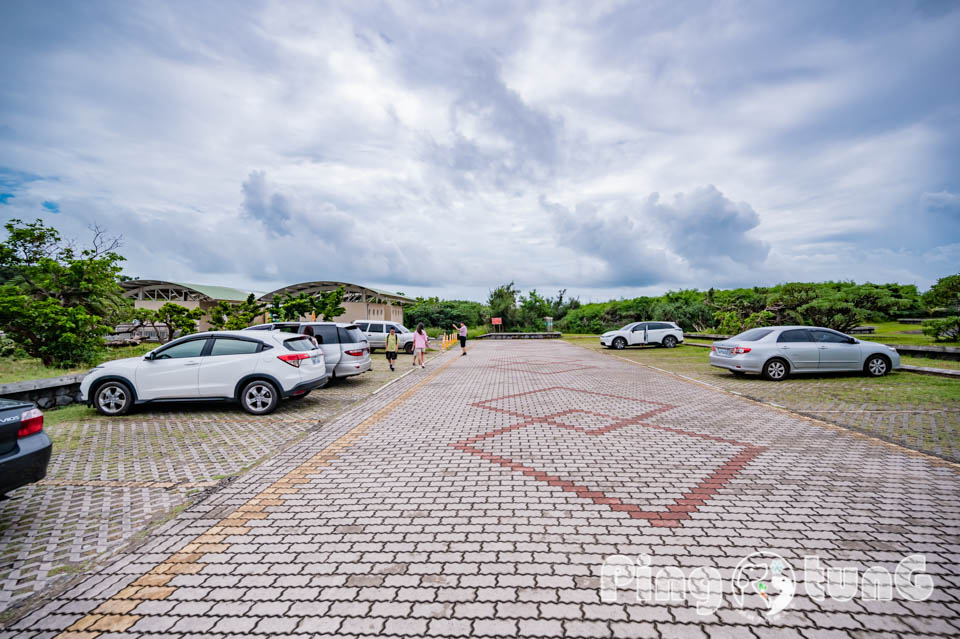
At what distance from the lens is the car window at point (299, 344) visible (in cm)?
837

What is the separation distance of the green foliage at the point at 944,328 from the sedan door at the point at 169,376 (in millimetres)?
20850

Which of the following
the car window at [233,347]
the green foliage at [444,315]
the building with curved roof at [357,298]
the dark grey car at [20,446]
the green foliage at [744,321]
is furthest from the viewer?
the green foliage at [444,315]


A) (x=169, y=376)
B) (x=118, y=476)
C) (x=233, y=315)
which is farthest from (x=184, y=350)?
(x=233, y=315)

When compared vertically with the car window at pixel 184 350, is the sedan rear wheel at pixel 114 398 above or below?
below

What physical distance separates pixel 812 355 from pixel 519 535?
11750mm

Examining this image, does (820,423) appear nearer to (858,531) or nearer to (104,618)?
(858,531)

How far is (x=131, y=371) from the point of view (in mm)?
7789

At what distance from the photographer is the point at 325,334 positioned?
451 inches

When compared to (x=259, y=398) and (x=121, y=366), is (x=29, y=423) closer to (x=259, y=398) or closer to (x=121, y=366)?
(x=259, y=398)

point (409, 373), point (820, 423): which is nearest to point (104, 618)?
point (820, 423)

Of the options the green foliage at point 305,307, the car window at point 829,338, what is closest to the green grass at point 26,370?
the green foliage at point 305,307

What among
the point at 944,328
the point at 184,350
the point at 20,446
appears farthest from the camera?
the point at 944,328

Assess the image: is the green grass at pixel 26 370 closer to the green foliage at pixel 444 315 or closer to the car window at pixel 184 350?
the car window at pixel 184 350

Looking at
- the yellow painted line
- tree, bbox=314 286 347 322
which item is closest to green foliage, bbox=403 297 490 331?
tree, bbox=314 286 347 322
